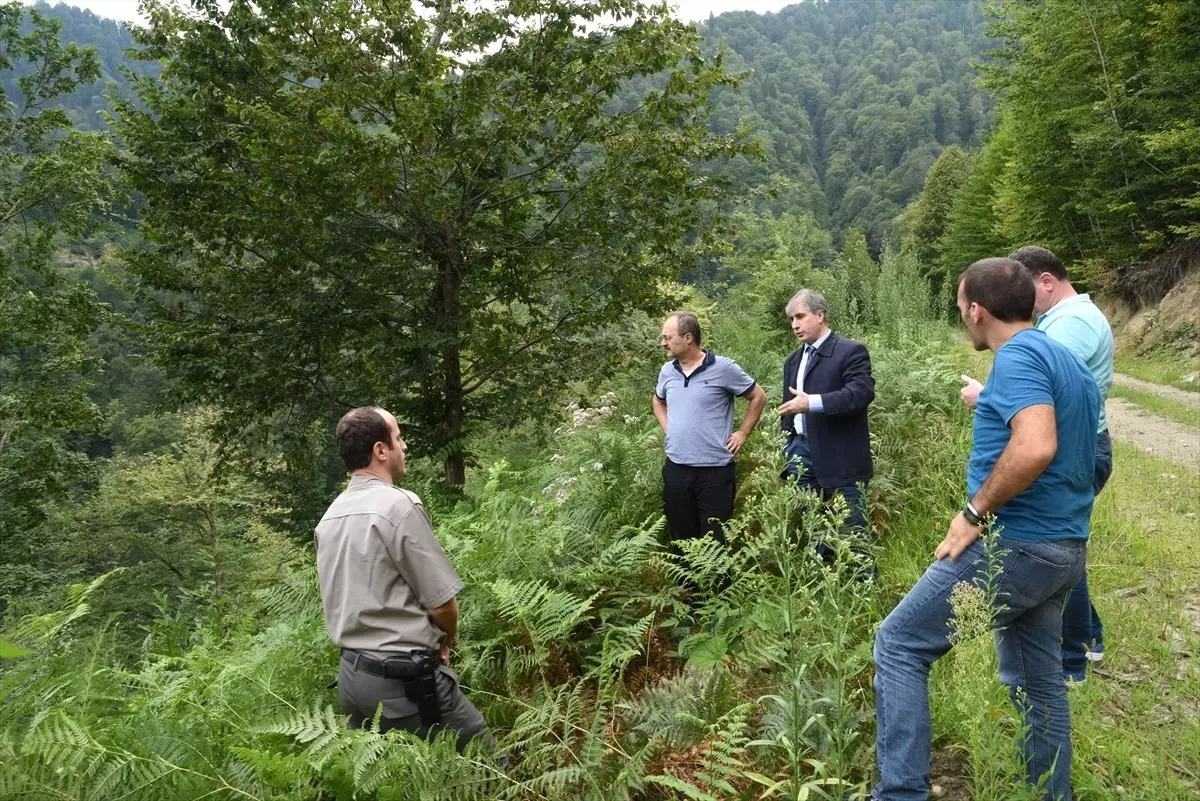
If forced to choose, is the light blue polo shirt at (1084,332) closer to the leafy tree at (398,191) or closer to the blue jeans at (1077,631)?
the blue jeans at (1077,631)

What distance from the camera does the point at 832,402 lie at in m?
4.09

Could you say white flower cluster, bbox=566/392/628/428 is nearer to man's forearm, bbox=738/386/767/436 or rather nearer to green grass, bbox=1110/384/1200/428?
man's forearm, bbox=738/386/767/436

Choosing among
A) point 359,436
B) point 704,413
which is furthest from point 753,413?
point 359,436

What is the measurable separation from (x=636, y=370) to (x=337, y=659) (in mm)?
6225

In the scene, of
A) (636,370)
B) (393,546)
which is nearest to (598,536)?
(393,546)

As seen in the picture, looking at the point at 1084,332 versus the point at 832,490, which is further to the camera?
the point at 832,490

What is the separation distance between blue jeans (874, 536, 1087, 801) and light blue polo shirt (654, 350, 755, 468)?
219cm

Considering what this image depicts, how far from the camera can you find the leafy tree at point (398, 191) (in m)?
6.23

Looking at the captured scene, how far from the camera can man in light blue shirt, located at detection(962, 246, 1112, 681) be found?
3240 mm

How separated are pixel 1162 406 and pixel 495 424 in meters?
11.1

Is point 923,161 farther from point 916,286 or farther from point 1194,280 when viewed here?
point 916,286

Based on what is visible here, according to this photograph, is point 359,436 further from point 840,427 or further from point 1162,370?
point 1162,370

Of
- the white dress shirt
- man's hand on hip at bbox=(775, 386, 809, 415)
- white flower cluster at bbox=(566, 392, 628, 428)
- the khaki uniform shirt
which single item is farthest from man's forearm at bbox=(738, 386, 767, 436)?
white flower cluster at bbox=(566, 392, 628, 428)

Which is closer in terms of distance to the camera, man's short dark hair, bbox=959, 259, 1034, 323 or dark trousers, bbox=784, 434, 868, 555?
man's short dark hair, bbox=959, 259, 1034, 323
